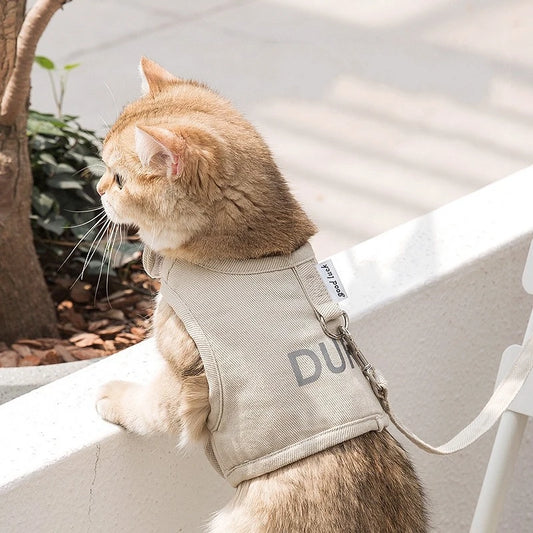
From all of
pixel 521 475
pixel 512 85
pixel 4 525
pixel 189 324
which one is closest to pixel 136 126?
pixel 189 324

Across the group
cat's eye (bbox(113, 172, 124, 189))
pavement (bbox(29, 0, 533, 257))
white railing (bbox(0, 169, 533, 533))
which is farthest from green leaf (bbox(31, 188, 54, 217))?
pavement (bbox(29, 0, 533, 257))

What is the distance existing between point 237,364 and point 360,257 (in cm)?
50

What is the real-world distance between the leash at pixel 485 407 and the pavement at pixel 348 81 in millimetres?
1446

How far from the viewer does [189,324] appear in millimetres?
1306

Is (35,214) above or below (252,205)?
below

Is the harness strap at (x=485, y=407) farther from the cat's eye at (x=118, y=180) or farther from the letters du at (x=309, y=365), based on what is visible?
the cat's eye at (x=118, y=180)

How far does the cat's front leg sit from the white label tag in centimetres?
25

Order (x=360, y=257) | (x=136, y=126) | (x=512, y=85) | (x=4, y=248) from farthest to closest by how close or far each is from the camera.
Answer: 1. (x=512, y=85)
2. (x=4, y=248)
3. (x=360, y=257)
4. (x=136, y=126)

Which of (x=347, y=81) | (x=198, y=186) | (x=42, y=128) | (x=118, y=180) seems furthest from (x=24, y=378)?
(x=347, y=81)

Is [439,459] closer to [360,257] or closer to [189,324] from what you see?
[360,257]

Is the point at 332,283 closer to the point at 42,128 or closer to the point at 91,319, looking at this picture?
the point at 91,319

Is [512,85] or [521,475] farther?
[512,85]

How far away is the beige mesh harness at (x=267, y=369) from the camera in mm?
1291

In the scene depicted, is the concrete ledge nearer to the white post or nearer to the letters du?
the letters du
